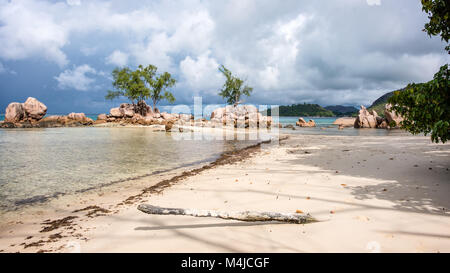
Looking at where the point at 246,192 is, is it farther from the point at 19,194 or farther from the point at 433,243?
the point at 19,194

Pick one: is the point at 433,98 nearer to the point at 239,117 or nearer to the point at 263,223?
the point at 263,223

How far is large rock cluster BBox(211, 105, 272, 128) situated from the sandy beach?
106 ft

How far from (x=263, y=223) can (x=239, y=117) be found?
4428cm

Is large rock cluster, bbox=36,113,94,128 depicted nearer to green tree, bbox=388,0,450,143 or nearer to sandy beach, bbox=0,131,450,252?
sandy beach, bbox=0,131,450,252

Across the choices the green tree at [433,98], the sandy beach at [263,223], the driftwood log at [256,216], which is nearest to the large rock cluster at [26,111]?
the sandy beach at [263,223]

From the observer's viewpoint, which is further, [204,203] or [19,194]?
[19,194]

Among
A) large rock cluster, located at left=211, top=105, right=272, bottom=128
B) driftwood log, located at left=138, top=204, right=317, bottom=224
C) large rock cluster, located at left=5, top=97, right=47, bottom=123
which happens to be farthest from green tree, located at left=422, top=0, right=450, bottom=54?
large rock cluster, located at left=5, top=97, right=47, bottom=123

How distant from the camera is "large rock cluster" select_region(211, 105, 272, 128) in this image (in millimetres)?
38938

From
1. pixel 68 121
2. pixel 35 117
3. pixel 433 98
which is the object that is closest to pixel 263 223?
pixel 433 98

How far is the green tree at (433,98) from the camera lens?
176 inches

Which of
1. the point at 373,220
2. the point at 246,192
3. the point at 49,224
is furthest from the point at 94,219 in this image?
the point at 373,220

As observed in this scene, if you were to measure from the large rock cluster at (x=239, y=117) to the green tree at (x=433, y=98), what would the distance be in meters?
32.2
